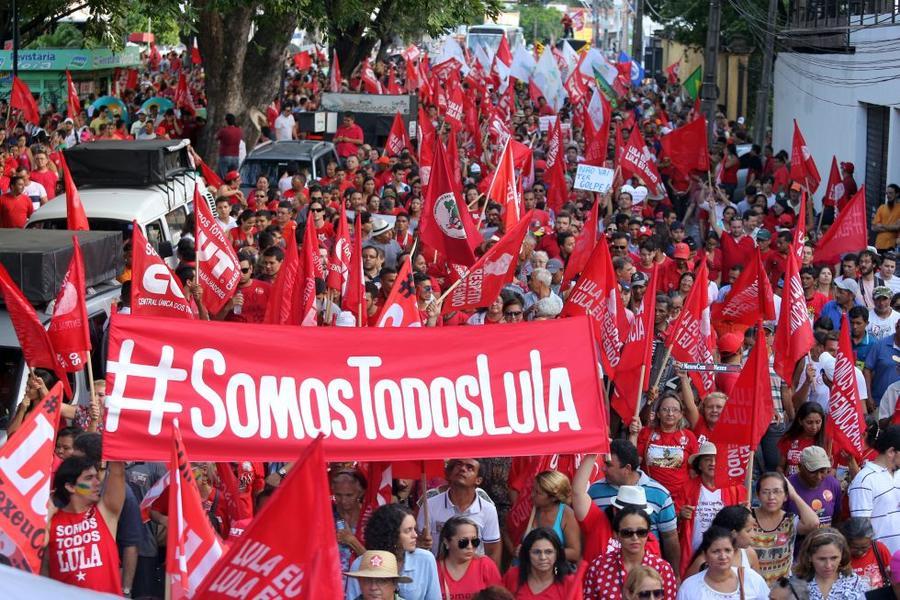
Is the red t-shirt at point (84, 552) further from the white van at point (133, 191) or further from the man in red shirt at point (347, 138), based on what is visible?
the man in red shirt at point (347, 138)

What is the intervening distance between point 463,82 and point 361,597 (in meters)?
29.5

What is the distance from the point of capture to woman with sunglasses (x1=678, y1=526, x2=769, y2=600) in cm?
648

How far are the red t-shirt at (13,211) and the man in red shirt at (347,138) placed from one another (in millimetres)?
7977

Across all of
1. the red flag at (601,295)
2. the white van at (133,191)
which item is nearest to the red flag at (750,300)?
the red flag at (601,295)

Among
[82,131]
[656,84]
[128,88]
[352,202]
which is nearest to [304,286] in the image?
[352,202]

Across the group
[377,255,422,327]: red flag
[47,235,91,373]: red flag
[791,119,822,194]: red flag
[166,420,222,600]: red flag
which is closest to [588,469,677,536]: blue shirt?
[166,420,222,600]: red flag

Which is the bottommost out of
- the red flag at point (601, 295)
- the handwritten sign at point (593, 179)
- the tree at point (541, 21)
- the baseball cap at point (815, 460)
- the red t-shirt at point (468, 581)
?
the tree at point (541, 21)

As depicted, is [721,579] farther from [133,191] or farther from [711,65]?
[711,65]

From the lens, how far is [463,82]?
35031 mm

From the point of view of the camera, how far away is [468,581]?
21.8 feet

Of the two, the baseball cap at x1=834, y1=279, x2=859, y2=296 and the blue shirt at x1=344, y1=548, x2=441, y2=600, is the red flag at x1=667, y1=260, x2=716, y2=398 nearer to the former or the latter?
the baseball cap at x1=834, y1=279, x2=859, y2=296

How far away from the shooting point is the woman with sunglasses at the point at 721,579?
6.48m

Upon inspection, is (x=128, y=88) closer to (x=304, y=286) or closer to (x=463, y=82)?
(x=463, y=82)

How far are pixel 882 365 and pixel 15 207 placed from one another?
906cm
